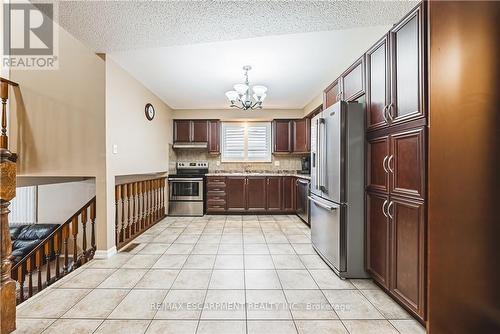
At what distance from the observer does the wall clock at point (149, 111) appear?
4.24 meters

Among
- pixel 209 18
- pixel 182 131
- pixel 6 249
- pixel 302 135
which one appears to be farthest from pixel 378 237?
pixel 182 131

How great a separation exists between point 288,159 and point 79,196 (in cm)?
440

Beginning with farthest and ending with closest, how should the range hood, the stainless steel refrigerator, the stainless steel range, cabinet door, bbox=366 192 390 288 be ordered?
the range hood, the stainless steel range, the stainless steel refrigerator, cabinet door, bbox=366 192 390 288

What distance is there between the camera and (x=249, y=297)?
205 centimetres

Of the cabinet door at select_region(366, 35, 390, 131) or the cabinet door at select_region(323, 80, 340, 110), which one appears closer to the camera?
the cabinet door at select_region(366, 35, 390, 131)

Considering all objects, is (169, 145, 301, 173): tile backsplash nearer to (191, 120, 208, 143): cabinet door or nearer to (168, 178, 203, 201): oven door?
(191, 120, 208, 143): cabinet door

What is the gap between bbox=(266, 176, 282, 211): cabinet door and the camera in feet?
18.1

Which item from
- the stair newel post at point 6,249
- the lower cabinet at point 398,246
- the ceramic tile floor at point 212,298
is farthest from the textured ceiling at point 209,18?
the ceramic tile floor at point 212,298

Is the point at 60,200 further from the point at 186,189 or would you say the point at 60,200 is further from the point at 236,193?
the point at 236,193

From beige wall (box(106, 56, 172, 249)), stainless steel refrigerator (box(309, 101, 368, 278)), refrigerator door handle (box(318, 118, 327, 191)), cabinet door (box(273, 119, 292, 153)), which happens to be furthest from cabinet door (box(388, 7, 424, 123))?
cabinet door (box(273, 119, 292, 153))

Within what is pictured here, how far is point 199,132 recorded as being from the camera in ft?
19.2

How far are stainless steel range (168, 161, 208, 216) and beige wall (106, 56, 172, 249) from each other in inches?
23.1

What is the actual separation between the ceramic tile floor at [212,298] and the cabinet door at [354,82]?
1854 mm

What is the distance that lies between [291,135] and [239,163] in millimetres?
1448
